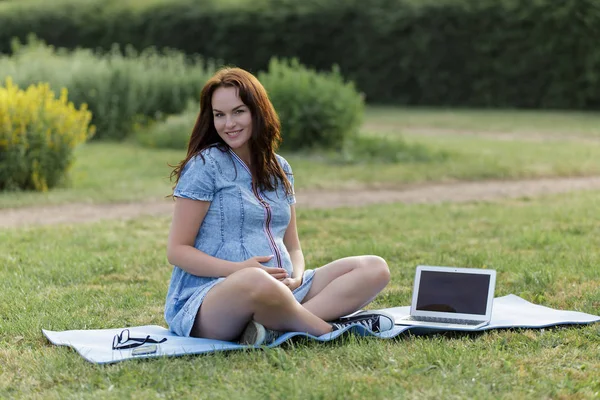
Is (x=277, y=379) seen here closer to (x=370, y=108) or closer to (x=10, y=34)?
(x=370, y=108)

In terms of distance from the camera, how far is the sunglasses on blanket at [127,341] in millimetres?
4215

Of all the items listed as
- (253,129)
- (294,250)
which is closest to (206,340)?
(294,250)

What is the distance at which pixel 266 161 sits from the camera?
4.52 metres

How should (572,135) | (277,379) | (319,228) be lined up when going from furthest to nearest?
(572,135)
(319,228)
(277,379)

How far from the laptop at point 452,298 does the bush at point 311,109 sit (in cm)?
840

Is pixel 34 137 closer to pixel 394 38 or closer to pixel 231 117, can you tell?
pixel 231 117

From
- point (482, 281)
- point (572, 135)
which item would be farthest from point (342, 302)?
point (572, 135)

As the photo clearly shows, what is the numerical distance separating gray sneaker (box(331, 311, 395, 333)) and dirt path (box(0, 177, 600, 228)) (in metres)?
4.29

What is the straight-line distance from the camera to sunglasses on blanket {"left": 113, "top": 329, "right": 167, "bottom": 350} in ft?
13.8

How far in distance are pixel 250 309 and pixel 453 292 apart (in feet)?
3.68

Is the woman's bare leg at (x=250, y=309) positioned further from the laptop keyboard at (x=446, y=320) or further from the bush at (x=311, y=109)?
the bush at (x=311, y=109)

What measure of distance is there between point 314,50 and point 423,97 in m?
3.10

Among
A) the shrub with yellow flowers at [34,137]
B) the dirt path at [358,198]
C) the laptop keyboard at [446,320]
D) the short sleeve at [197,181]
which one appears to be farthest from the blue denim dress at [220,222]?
the shrub with yellow flowers at [34,137]

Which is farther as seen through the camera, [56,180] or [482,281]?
[56,180]
